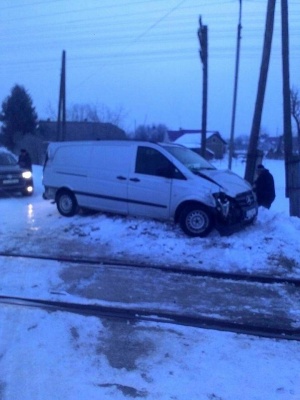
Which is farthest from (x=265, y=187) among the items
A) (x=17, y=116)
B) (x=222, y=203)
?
(x=17, y=116)

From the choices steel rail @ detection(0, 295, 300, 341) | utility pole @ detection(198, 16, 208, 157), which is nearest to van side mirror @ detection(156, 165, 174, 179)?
steel rail @ detection(0, 295, 300, 341)

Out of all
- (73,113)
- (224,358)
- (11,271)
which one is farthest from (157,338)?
(73,113)

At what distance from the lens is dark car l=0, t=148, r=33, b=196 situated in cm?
1802

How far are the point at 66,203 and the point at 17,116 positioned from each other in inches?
1510

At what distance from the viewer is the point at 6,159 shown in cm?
1927

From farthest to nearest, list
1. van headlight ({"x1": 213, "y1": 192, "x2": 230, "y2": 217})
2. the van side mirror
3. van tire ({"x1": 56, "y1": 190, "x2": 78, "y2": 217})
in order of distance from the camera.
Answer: van tire ({"x1": 56, "y1": 190, "x2": 78, "y2": 217})
the van side mirror
van headlight ({"x1": 213, "y1": 192, "x2": 230, "y2": 217})

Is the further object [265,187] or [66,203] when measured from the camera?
[265,187]

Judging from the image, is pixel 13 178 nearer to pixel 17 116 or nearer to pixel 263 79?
pixel 263 79

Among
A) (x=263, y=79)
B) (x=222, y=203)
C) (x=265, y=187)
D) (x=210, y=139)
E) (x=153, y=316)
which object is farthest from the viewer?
(x=210, y=139)

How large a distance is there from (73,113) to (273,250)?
182 feet

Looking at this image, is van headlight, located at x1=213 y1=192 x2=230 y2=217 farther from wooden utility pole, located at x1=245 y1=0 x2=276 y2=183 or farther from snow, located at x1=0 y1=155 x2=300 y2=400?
wooden utility pole, located at x1=245 y1=0 x2=276 y2=183

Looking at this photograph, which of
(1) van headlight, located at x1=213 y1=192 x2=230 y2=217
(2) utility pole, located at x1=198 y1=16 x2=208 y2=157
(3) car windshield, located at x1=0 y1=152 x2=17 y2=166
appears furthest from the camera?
(2) utility pole, located at x1=198 y1=16 x2=208 y2=157

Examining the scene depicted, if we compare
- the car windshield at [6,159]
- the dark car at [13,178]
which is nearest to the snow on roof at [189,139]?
the car windshield at [6,159]

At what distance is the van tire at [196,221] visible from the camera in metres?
10.6
